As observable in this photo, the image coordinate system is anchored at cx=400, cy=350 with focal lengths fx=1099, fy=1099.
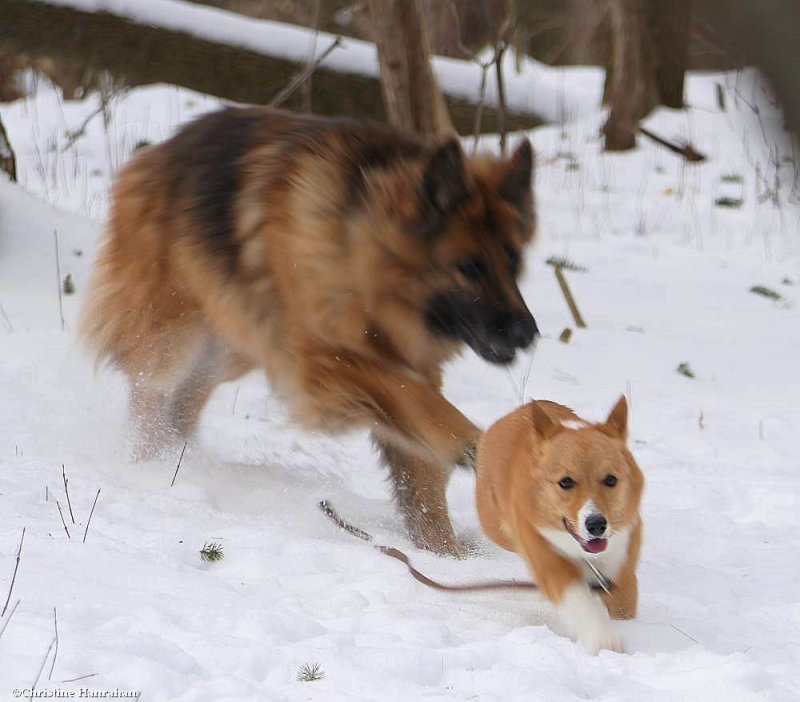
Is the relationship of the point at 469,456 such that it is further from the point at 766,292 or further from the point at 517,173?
the point at 766,292

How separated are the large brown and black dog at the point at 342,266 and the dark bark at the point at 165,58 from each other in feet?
15.9

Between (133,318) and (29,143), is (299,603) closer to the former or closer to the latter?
(133,318)

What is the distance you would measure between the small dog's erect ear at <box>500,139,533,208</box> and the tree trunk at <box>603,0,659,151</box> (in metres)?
8.83

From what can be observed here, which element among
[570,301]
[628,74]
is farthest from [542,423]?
[628,74]

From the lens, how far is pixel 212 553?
4.34m

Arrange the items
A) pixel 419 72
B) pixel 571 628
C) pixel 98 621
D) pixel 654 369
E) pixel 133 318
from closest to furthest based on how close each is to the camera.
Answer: pixel 98 621 → pixel 571 628 → pixel 133 318 → pixel 654 369 → pixel 419 72

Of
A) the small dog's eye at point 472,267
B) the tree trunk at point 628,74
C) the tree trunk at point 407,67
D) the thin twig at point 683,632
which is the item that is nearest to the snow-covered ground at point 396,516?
the thin twig at point 683,632

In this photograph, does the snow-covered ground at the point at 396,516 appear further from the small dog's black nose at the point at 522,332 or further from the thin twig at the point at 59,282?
the small dog's black nose at the point at 522,332

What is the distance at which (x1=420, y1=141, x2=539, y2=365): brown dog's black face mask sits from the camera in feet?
14.6

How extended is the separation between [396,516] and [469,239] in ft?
5.30

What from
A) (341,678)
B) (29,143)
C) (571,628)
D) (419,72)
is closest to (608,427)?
(571,628)

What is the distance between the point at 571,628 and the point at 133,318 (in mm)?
2974

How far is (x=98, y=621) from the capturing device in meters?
3.36

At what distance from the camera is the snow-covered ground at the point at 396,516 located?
3.21m
